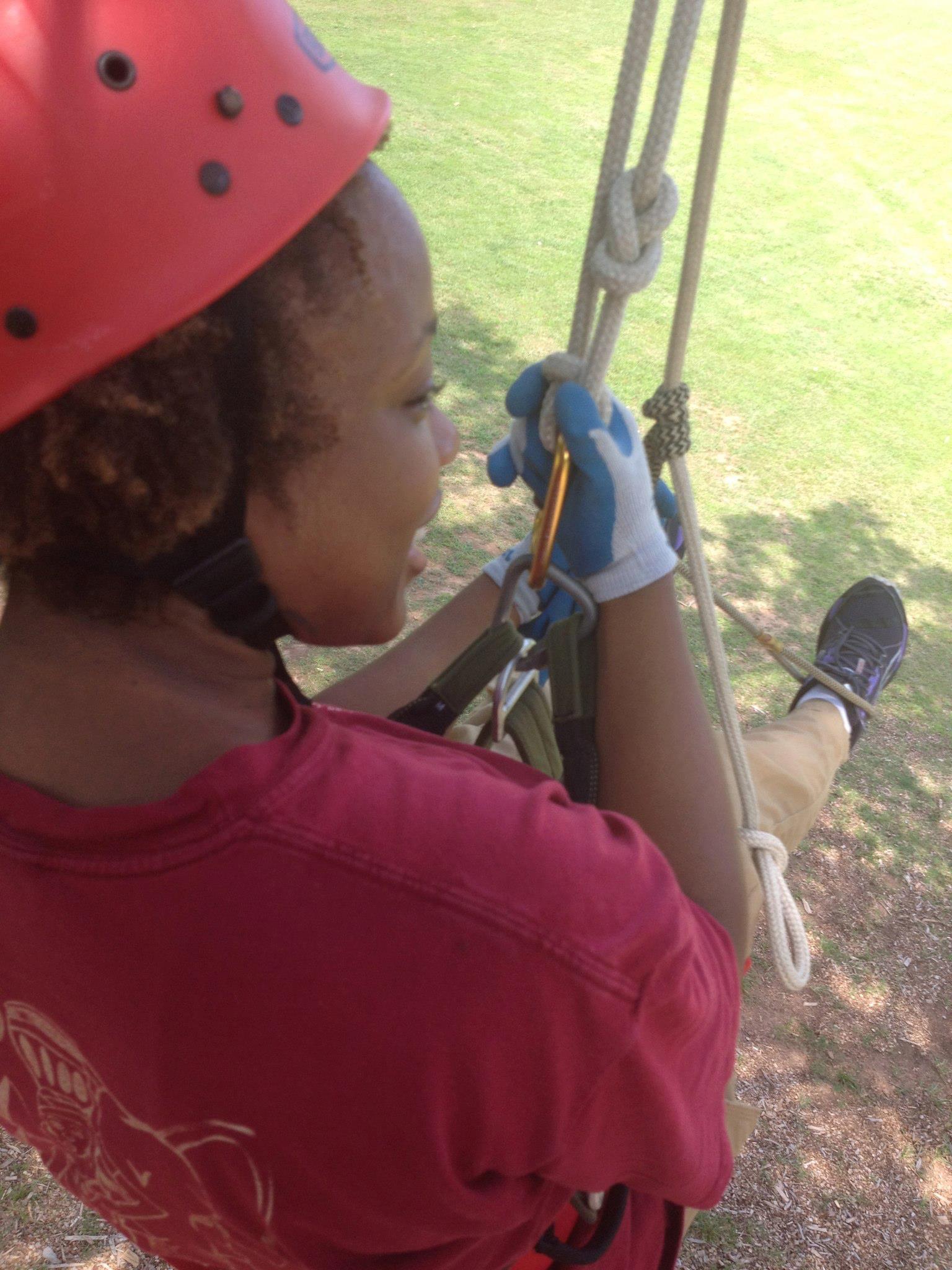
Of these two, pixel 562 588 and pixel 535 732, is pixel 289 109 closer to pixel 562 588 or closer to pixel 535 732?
pixel 562 588

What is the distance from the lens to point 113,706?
106 centimetres

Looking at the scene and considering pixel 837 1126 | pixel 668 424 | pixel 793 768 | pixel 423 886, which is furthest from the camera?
pixel 793 768

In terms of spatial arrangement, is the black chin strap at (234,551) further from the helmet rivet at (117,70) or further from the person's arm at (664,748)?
the person's arm at (664,748)

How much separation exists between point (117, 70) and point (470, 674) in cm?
92

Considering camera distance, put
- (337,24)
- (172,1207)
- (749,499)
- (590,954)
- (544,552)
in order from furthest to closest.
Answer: (337,24) < (749,499) < (544,552) < (172,1207) < (590,954)

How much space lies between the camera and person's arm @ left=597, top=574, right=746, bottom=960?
4.88 feet

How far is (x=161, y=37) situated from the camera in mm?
1056

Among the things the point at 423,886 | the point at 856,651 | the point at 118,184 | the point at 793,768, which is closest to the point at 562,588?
the point at 423,886

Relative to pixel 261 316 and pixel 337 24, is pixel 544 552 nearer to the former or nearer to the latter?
pixel 261 316

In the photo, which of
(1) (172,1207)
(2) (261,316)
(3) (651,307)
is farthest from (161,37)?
(3) (651,307)

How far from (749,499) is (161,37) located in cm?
485

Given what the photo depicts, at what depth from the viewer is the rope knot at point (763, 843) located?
1.79 m

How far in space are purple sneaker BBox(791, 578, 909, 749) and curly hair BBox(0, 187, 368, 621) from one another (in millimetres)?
2967

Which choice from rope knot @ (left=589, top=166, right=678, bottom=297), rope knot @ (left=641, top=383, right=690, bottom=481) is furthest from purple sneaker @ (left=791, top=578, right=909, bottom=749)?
rope knot @ (left=589, top=166, right=678, bottom=297)
